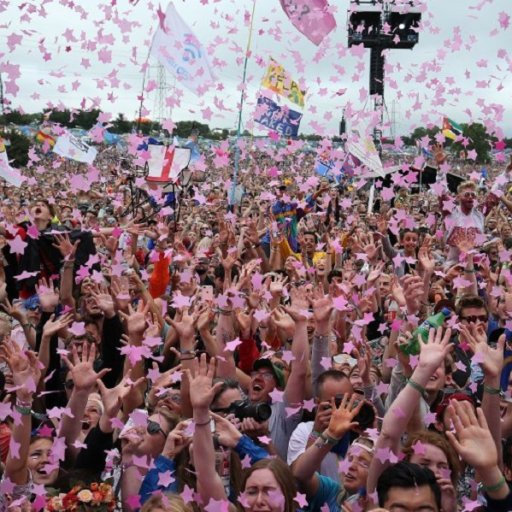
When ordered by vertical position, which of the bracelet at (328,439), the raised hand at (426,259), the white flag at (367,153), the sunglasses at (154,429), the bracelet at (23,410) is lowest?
the sunglasses at (154,429)

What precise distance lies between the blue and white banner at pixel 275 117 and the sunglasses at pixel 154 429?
769 cm

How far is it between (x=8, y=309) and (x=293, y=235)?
4.46 m

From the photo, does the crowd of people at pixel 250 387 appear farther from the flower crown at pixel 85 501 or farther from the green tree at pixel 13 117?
the green tree at pixel 13 117

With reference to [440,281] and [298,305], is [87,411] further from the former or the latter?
[440,281]

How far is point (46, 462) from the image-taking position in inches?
147

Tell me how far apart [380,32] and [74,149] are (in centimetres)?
946

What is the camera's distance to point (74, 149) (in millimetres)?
12695

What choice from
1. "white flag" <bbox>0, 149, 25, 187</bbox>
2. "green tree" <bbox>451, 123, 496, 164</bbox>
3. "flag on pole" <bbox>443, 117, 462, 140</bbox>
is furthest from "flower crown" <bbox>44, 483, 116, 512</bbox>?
"flag on pole" <bbox>443, 117, 462, 140</bbox>

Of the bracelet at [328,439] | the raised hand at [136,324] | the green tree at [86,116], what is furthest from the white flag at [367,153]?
the bracelet at [328,439]

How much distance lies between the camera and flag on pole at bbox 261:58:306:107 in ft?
38.7

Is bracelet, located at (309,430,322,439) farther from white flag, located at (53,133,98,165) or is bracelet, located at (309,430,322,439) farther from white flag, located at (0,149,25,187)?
white flag, located at (53,133,98,165)

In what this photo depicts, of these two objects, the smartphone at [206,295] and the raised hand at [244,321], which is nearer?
the smartphone at [206,295]

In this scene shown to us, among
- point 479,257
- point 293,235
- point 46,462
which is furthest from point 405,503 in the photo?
point 293,235

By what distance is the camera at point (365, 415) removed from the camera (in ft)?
12.4
